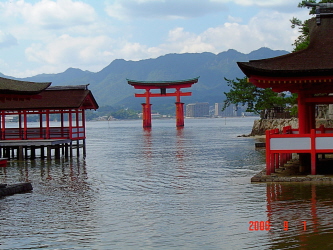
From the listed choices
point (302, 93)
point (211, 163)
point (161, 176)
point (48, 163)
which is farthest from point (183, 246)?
point (48, 163)

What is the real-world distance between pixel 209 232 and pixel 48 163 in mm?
19090

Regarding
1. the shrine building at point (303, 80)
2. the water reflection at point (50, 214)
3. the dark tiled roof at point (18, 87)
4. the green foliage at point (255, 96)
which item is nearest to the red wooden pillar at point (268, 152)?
the shrine building at point (303, 80)

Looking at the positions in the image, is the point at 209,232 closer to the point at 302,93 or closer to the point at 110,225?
the point at 110,225

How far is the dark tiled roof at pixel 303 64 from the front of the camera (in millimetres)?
15602

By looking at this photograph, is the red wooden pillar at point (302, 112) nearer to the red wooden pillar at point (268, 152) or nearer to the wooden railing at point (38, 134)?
the red wooden pillar at point (268, 152)

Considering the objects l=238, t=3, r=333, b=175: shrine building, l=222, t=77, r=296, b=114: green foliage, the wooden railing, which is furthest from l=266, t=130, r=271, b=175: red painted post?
l=222, t=77, r=296, b=114: green foliage

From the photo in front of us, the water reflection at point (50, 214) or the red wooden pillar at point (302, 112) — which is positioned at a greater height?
the red wooden pillar at point (302, 112)

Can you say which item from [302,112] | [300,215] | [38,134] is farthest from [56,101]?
[300,215]

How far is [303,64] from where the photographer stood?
52.2 ft

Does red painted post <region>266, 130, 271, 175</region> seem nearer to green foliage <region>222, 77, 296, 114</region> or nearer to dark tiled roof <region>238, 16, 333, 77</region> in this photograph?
dark tiled roof <region>238, 16, 333, 77</region>

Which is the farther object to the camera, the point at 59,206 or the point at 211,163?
the point at 211,163

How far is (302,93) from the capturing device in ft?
56.3

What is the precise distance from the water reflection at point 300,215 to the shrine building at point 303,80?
1129 millimetres

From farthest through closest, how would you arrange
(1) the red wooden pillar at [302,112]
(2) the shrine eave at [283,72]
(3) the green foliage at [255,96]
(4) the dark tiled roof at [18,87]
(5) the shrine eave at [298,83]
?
(3) the green foliage at [255,96], (1) the red wooden pillar at [302,112], (5) the shrine eave at [298,83], (2) the shrine eave at [283,72], (4) the dark tiled roof at [18,87]
